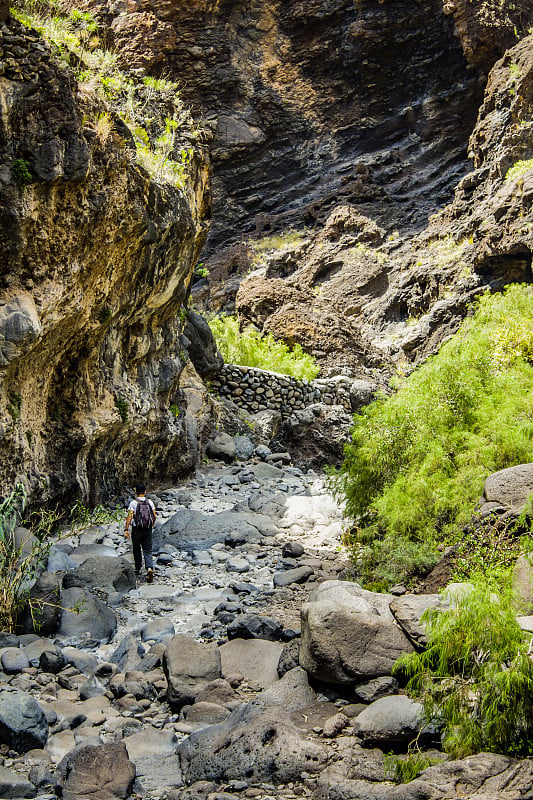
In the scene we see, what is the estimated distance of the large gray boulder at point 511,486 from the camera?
6867 millimetres

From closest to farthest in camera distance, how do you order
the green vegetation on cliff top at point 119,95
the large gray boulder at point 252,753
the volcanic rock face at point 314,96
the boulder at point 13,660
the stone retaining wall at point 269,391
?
1. the large gray boulder at point 252,753
2. the boulder at point 13,660
3. the green vegetation on cliff top at point 119,95
4. the stone retaining wall at point 269,391
5. the volcanic rock face at point 314,96

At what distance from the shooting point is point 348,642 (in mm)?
5512

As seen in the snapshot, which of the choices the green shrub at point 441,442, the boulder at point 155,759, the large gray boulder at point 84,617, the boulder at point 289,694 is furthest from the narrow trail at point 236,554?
the boulder at point 155,759

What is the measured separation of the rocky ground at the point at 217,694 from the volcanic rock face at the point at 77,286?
192 centimetres

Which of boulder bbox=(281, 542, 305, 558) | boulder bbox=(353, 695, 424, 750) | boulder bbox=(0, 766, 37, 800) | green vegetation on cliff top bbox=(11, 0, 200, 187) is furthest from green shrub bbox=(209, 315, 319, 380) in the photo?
boulder bbox=(0, 766, 37, 800)

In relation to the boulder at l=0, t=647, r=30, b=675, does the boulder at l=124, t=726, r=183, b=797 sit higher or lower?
Result: lower

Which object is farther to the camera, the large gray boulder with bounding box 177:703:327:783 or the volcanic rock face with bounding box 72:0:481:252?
the volcanic rock face with bounding box 72:0:481:252

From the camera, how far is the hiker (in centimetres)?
868

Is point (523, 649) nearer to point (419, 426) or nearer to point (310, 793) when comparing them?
point (310, 793)

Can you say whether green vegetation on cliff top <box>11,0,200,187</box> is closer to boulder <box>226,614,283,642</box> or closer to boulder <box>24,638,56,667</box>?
boulder <box>24,638,56,667</box>

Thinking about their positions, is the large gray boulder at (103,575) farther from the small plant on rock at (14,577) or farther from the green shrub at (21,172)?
the green shrub at (21,172)

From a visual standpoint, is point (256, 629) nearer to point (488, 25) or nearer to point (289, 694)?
point (289, 694)

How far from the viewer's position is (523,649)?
4281mm

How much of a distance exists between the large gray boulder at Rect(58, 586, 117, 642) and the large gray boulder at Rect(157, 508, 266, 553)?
9.64ft
